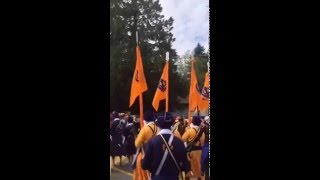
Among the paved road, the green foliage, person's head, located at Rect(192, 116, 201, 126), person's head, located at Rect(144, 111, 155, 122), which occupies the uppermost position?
the green foliage

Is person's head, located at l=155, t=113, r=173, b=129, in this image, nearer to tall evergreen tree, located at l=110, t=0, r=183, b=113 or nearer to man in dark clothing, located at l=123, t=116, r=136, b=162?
tall evergreen tree, located at l=110, t=0, r=183, b=113

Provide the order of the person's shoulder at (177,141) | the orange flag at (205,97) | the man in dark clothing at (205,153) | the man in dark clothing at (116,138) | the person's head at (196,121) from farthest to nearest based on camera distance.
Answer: the person's head at (196,121), the orange flag at (205,97), the man in dark clothing at (205,153), the person's shoulder at (177,141), the man in dark clothing at (116,138)

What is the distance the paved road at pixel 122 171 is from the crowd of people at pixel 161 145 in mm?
80

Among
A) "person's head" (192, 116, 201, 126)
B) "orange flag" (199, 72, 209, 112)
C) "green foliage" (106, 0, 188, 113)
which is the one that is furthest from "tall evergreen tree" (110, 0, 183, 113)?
"person's head" (192, 116, 201, 126)

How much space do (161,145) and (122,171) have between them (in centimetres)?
59

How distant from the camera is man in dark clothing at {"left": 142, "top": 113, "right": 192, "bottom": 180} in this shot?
6.03 metres

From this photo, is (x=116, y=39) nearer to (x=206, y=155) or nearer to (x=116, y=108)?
(x=116, y=108)

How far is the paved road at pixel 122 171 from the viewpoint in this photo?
582 cm

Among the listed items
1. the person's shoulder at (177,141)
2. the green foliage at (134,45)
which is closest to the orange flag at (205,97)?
the green foliage at (134,45)

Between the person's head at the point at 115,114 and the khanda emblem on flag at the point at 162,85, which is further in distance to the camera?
the khanda emblem on flag at the point at 162,85

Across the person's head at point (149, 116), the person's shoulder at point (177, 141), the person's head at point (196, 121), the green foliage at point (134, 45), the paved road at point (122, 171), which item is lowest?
the paved road at point (122, 171)

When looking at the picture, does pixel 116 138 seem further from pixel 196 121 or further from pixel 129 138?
pixel 196 121

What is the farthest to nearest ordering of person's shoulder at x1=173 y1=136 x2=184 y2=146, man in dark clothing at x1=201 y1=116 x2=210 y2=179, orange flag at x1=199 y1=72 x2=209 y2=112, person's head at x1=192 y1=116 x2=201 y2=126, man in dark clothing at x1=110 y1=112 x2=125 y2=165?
1. person's head at x1=192 y1=116 x2=201 y2=126
2. orange flag at x1=199 y1=72 x2=209 y2=112
3. man in dark clothing at x1=201 y1=116 x2=210 y2=179
4. person's shoulder at x1=173 y1=136 x2=184 y2=146
5. man in dark clothing at x1=110 y1=112 x2=125 y2=165

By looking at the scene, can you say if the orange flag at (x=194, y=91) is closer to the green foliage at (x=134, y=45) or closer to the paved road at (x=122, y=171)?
the green foliage at (x=134, y=45)
